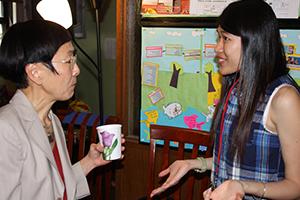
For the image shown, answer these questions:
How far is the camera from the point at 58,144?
1.58 m

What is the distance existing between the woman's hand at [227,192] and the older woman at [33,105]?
617mm

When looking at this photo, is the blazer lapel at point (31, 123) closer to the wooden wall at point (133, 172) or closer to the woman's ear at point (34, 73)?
the woman's ear at point (34, 73)

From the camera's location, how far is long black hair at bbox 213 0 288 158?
1310mm

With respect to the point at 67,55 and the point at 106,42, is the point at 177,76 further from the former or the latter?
the point at 106,42

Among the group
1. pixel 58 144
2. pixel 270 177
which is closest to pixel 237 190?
pixel 270 177

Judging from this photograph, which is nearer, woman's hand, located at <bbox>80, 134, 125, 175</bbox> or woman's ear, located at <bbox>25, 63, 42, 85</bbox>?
woman's ear, located at <bbox>25, 63, 42, 85</bbox>

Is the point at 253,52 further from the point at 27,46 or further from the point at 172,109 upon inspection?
the point at 172,109

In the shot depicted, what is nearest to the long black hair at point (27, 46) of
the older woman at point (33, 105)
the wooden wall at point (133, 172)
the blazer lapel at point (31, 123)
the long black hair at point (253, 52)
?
the older woman at point (33, 105)

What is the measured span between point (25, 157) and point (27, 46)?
0.40 meters

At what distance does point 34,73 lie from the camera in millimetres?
1409

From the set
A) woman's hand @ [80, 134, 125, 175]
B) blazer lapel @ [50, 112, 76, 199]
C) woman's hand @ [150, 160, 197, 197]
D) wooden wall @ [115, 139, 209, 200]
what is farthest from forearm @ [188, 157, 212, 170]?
wooden wall @ [115, 139, 209, 200]

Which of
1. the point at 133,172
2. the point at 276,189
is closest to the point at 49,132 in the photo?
the point at 276,189

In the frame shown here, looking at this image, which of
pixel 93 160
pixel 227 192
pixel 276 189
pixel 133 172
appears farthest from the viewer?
pixel 133 172

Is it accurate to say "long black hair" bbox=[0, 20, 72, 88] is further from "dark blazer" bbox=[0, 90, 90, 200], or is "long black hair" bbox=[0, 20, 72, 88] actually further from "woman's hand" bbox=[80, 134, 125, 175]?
"woman's hand" bbox=[80, 134, 125, 175]
